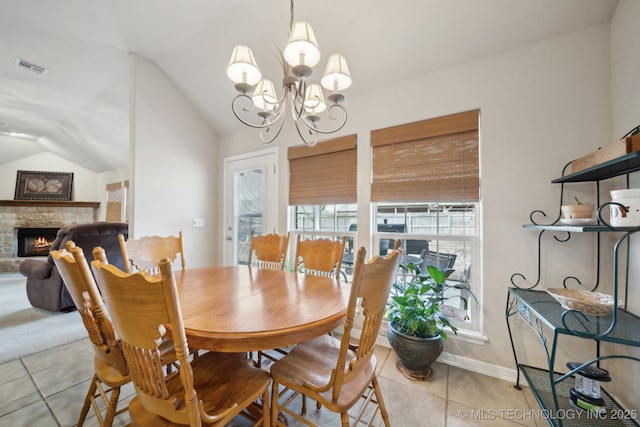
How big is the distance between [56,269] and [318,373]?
355cm

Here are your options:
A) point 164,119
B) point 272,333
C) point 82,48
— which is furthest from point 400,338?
point 82,48

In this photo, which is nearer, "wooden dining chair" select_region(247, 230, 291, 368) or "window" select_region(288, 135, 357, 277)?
"wooden dining chair" select_region(247, 230, 291, 368)

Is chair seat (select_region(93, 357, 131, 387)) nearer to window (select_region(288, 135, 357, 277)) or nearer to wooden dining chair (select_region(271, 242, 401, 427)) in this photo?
wooden dining chair (select_region(271, 242, 401, 427))

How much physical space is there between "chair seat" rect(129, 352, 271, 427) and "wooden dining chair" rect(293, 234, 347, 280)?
0.93 m

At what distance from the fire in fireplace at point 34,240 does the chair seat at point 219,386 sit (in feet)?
23.6

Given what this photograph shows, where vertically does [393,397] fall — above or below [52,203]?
below

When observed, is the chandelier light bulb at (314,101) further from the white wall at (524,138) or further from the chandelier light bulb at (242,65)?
the white wall at (524,138)

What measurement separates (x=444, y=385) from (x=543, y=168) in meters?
1.71

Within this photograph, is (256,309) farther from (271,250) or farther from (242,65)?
(242,65)

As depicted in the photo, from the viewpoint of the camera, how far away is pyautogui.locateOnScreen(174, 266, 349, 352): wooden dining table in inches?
36.6

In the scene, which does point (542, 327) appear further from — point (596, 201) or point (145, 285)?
point (145, 285)

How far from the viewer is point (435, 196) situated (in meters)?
2.11

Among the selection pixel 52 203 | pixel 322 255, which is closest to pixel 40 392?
pixel 322 255

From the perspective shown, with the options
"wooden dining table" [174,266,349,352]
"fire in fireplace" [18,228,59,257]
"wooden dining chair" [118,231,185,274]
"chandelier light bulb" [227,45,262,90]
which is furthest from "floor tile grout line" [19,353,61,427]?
"fire in fireplace" [18,228,59,257]
